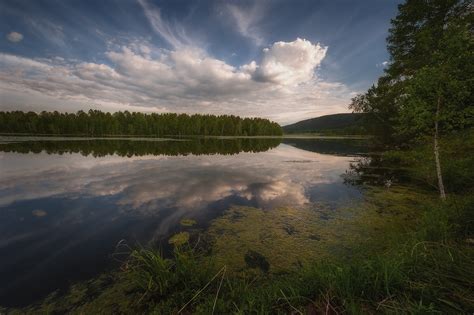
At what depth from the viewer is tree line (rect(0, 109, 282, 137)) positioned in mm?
112562

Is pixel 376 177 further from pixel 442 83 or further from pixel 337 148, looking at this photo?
pixel 337 148

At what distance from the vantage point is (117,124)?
4611 inches

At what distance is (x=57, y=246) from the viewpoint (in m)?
6.67

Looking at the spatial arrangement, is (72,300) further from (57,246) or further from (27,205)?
(27,205)

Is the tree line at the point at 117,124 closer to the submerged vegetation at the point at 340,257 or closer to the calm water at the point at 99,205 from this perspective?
the calm water at the point at 99,205

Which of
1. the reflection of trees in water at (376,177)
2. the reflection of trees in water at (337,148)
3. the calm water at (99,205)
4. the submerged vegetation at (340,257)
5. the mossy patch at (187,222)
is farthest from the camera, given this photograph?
the reflection of trees in water at (337,148)

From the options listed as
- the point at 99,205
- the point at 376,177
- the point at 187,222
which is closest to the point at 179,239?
the point at 187,222

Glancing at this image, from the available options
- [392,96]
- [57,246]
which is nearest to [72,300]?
[57,246]

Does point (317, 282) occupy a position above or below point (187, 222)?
above

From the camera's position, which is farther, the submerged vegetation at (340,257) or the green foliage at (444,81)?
the green foliage at (444,81)

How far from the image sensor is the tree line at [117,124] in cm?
11256

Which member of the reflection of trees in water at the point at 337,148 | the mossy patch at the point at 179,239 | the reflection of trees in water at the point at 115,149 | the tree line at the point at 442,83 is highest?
the tree line at the point at 442,83

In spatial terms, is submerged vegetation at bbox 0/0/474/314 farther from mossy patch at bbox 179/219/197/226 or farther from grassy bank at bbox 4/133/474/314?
mossy patch at bbox 179/219/197/226

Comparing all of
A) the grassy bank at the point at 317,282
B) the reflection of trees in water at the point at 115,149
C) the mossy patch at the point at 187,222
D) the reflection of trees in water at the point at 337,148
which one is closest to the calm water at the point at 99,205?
the mossy patch at the point at 187,222
